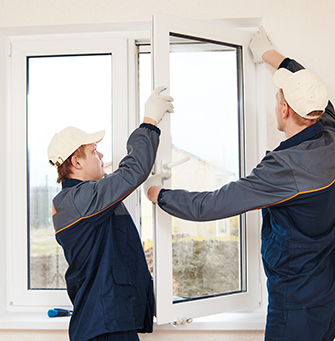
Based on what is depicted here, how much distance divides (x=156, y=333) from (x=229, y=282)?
433 millimetres

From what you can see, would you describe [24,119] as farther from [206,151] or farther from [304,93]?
[304,93]

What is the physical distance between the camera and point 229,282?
179cm

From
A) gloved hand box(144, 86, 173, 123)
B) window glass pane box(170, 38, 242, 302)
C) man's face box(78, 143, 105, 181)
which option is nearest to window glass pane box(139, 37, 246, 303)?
window glass pane box(170, 38, 242, 302)

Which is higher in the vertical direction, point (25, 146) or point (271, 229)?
point (25, 146)

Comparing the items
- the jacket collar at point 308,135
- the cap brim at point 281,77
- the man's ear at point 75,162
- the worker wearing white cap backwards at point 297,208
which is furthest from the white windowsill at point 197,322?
the cap brim at point 281,77

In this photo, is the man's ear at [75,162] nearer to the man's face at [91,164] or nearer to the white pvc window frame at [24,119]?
the man's face at [91,164]

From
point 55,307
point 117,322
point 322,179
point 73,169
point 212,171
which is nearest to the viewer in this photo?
point 322,179

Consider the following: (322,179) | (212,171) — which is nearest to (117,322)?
(212,171)

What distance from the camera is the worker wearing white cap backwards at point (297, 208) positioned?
1.28 m

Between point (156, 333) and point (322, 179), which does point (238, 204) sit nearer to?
point (322, 179)

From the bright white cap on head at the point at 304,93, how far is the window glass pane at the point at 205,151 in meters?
0.44

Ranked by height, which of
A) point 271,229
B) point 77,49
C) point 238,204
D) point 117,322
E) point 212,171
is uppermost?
point 77,49

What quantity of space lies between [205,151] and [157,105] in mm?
362

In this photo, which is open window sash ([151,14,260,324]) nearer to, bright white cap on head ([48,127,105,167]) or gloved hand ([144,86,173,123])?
gloved hand ([144,86,173,123])
